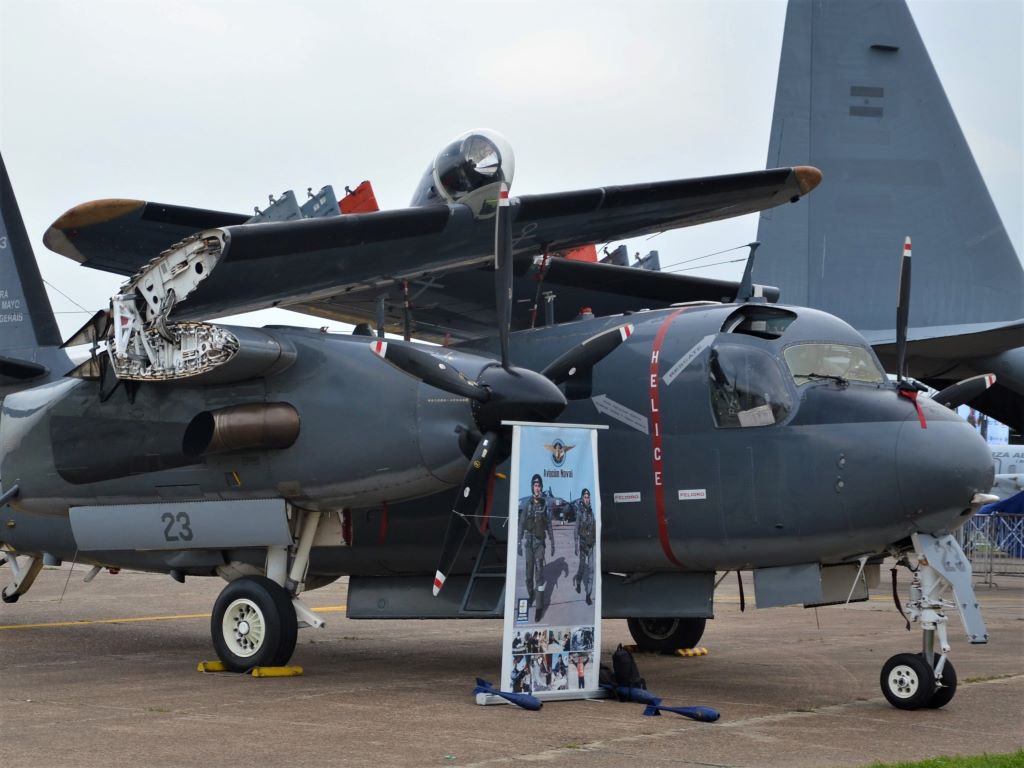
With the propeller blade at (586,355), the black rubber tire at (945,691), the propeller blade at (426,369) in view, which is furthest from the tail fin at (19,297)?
the black rubber tire at (945,691)

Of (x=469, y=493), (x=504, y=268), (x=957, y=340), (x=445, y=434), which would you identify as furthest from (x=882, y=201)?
(x=469, y=493)

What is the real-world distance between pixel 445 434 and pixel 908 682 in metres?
5.12

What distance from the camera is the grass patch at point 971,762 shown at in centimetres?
814

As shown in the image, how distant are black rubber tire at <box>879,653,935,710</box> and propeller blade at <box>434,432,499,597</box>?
432cm

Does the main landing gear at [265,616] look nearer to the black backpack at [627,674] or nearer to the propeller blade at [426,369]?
the propeller blade at [426,369]

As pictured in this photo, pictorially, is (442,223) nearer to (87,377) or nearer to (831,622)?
(87,377)

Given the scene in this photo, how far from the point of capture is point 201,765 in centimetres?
800

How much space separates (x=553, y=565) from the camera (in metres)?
11.4

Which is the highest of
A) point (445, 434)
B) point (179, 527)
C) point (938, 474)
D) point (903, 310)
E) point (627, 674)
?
point (903, 310)

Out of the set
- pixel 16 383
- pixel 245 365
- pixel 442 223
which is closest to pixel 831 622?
pixel 442 223

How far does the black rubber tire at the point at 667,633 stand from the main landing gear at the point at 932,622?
452 cm

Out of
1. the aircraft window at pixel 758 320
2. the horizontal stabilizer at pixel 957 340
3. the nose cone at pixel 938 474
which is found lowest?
the nose cone at pixel 938 474

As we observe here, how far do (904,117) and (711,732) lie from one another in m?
24.2

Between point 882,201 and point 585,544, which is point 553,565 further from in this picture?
point 882,201
